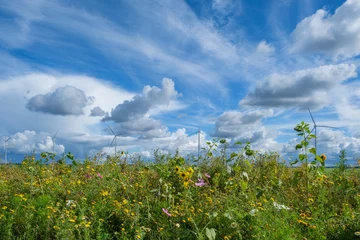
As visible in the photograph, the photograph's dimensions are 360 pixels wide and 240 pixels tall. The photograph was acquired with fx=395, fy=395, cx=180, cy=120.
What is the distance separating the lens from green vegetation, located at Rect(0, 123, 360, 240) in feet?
15.9

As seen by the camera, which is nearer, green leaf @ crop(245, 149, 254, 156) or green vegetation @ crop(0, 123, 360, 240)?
green vegetation @ crop(0, 123, 360, 240)

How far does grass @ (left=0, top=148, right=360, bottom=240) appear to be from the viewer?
482 centimetres

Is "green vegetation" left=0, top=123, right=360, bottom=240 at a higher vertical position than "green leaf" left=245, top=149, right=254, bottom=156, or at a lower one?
lower

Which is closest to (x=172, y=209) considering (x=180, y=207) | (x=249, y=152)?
(x=180, y=207)

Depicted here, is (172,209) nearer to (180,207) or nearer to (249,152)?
(180,207)

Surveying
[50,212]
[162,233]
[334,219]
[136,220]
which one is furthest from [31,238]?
[334,219]

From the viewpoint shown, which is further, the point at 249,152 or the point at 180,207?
the point at 249,152

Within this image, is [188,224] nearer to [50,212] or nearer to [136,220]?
[136,220]

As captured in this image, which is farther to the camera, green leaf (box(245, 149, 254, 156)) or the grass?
green leaf (box(245, 149, 254, 156))

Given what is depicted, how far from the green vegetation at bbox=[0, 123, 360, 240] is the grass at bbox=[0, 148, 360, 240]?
12 millimetres

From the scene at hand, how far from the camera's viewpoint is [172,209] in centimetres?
560

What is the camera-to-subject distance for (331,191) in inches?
283

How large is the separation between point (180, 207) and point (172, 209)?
0.12m

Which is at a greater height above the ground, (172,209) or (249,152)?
(249,152)
